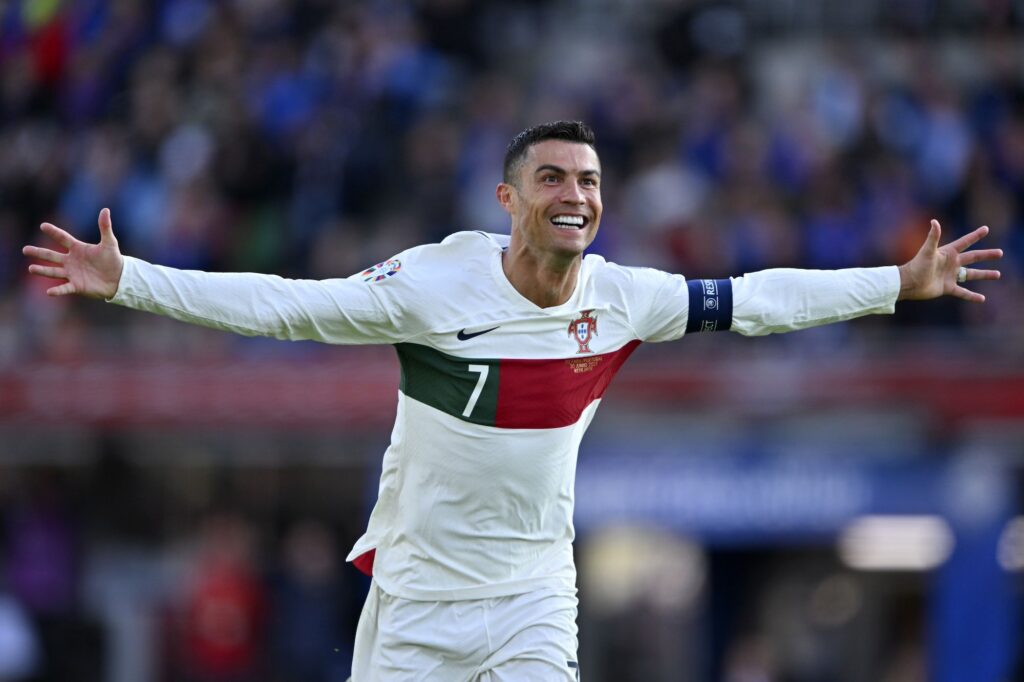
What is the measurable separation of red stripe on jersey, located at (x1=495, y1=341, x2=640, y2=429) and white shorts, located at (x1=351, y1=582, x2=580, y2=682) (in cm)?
66

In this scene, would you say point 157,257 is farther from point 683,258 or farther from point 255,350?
point 683,258

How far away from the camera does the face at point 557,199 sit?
6652 mm

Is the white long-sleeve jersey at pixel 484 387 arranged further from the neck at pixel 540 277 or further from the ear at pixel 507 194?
the ear at pixel 507 194

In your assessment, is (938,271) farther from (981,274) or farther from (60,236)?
(60,236)

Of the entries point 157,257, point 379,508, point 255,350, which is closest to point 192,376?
point 255,350

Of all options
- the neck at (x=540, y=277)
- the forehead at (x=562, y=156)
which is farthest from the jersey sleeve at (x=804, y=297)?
the forehead at (x=562, y=156)

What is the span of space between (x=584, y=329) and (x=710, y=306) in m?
0.51

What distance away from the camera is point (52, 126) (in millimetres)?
18938

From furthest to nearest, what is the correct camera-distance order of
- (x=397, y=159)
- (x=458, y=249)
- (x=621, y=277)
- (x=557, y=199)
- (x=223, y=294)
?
(x=397, y=159), (x=621, y=277), (x=458, y=249), (x=557, y=199), (x=223, y=294)

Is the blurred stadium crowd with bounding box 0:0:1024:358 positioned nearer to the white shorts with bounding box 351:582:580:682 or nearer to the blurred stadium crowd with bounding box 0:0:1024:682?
the blurred stadium crowd with bounding box 0:0:1024:682

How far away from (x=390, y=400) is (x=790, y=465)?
3197 mm

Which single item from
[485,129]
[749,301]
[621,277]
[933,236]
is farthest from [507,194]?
[485,129]

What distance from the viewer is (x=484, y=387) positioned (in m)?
6.68

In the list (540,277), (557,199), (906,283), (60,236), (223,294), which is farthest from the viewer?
(906,283)
